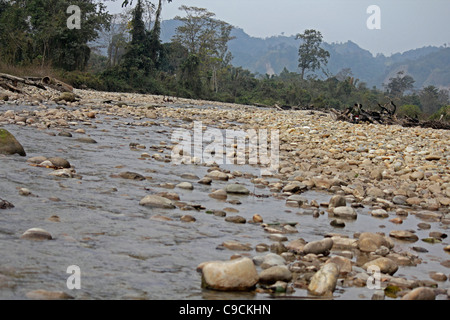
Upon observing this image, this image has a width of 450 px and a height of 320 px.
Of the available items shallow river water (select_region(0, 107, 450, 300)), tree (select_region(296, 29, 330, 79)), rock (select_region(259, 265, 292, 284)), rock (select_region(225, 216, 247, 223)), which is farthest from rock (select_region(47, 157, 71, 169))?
tree (select_region(296, 29, 330, 79))

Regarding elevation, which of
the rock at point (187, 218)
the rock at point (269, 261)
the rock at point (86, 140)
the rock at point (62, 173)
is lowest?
the rock at point (269, 261)

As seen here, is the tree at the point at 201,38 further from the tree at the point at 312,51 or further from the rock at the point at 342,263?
the rock at the point at 342,263

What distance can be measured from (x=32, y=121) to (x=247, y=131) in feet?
17.2

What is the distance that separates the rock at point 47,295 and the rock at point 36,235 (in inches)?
28.2

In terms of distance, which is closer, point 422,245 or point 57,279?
point 57,279

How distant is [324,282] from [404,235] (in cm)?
147

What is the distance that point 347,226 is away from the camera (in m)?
3.68

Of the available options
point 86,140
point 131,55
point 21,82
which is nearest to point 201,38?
point 131,55

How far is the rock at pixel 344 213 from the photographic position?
12.9ft

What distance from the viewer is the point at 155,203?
3674 mm

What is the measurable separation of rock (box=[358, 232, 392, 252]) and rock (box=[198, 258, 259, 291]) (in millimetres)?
1110

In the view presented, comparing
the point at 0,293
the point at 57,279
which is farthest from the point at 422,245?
the point at 0,293

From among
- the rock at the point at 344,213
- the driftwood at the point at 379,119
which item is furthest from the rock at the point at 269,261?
the driftwood at the point at 379,119
